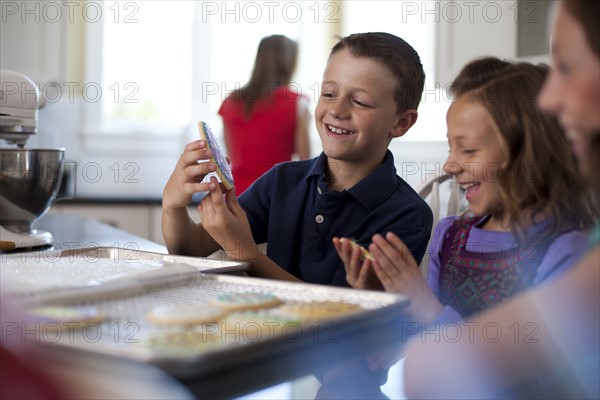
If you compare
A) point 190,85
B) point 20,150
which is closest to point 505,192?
point 20,150

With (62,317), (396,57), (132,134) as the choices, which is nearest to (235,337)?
(62,317)

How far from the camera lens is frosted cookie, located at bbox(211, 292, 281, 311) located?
714mm

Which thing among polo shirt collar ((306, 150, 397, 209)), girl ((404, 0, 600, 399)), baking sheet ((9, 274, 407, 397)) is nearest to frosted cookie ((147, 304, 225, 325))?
baking sheet ((9, 274, 407, 397))

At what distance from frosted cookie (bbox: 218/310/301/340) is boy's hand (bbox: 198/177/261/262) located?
19.5 inches

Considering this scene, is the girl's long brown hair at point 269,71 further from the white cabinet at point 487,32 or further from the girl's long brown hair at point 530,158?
the girl's long brown hair at point 530,158

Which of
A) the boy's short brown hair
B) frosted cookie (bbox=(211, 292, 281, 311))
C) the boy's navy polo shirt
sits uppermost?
the boy's short brown hair

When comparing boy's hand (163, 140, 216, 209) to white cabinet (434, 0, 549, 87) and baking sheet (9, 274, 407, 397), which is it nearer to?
baking sheet (9, 274, 407, 397)

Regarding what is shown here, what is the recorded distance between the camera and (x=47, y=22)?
11.8 feet

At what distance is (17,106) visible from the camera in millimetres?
1598

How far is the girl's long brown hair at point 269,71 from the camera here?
2975 millimetres

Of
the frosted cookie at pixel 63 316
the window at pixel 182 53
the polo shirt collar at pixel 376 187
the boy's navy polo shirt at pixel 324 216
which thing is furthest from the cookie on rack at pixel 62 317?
the window at pixel 182 53

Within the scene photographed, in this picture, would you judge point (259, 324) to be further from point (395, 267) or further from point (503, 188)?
point (503, 188)

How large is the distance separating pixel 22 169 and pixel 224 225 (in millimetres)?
612

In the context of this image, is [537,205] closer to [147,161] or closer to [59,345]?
[59,345]
